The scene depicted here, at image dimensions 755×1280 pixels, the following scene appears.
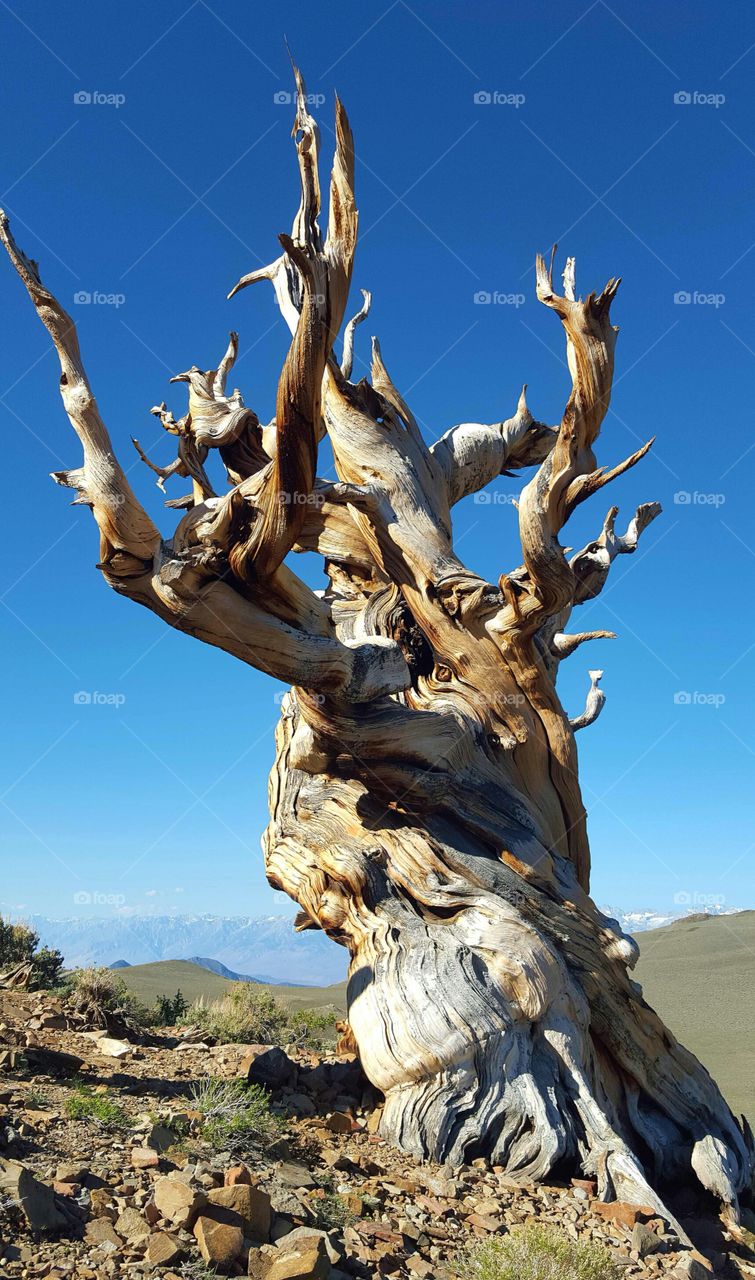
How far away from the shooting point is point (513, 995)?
5934mm

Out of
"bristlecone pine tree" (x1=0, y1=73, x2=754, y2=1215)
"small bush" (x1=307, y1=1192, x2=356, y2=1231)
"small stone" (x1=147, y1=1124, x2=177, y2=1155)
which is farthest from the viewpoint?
"bristlecone pine tree" (x1=0, y1=73, x2=754, y2=1215)

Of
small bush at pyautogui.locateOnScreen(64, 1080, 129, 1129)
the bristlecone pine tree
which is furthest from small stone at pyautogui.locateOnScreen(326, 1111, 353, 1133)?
small bush at pyautogui.locateOnScreen(64, 1080, 129, 1129)

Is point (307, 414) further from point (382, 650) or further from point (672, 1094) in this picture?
point (672, 1094)

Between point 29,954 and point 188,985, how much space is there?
16.3 metres

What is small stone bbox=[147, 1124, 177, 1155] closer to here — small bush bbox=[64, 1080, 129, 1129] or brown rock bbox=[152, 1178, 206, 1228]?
small bush bbox=[64, 1080, 129, 1129]

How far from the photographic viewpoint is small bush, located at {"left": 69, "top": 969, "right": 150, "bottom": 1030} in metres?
7.55

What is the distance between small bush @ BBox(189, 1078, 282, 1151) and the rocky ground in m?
0.05

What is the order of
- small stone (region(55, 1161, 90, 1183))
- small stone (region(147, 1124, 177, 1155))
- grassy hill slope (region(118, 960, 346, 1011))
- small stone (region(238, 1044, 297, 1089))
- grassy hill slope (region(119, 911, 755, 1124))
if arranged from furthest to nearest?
grassy hill slope (region(118, 960, 346, 1011)) < grassy hill slope (region(119, 911, 755, 1124)) < small stone (region(238, 1044, 297, 1089)) < small stone (region(147, 1124, 177, 1155)) < small stone (region(55, 1161, 90, 1183))

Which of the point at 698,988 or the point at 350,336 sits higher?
the point at 350,336

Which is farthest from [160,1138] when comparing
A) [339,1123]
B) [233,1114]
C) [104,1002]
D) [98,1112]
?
[104,1002]

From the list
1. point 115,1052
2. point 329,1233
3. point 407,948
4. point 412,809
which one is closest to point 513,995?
point 407,948

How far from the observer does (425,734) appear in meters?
6.65

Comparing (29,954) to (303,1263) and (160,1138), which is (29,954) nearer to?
(160,1138)

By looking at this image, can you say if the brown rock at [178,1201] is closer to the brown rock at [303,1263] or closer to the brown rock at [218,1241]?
the brown rock at [218,1241]
